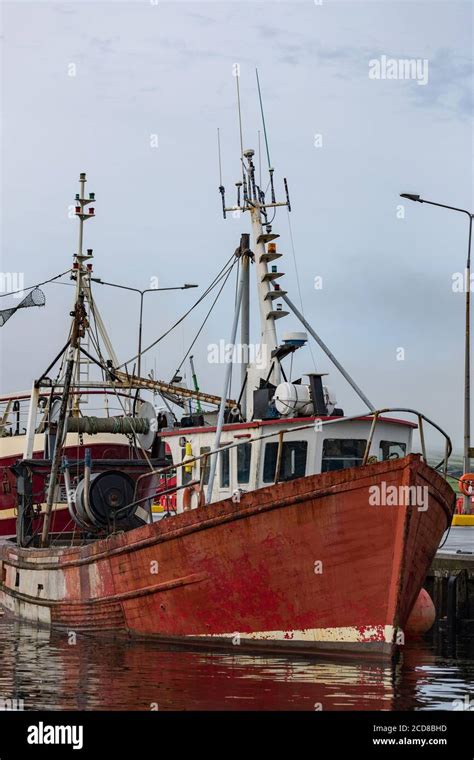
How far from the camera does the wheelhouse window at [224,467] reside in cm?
1844

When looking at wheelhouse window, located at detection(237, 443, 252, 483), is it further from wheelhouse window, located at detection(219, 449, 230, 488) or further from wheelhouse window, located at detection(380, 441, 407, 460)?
wheelhouse window, located at detection(380, 441, 407, 460)

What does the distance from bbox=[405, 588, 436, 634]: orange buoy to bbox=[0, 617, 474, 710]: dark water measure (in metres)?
0.60

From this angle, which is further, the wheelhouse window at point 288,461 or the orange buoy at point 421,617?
the orange buoy at point 421,617

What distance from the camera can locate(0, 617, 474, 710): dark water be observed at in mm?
12680

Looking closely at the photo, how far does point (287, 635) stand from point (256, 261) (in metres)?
7.71

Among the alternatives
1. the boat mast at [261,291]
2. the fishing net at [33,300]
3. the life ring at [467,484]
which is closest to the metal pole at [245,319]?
the boat mast at [261,291]

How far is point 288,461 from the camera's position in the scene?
1795 centimetres

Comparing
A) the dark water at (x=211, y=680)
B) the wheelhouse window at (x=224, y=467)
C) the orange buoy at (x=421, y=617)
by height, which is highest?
the wheelhouse window at (x=224, y=467)

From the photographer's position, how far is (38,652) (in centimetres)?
1716

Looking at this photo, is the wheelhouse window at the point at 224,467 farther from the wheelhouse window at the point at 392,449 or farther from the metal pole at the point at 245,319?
the wheelhouse window at the point at 392,449

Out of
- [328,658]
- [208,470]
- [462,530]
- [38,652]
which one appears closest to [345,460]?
[208,470]

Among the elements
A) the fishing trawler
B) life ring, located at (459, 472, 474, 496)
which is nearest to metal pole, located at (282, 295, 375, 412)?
the fishing trawler

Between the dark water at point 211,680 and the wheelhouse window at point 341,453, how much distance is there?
304 cm

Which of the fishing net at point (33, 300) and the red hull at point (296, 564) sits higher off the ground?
the fishing net at point (33, 300)
